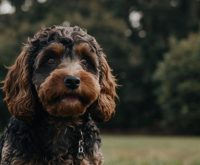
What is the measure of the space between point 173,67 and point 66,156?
1808 inches

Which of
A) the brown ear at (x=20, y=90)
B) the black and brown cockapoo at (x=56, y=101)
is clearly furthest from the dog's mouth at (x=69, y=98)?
the brown ear at (x=20, y=90)

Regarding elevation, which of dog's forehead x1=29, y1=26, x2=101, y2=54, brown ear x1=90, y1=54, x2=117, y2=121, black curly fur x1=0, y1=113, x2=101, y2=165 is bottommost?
black curly fur x1=0, y1=113, x2=101, y2=165

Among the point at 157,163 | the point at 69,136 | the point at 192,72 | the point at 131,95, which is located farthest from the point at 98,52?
the point at 131,95

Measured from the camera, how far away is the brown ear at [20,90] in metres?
7.79

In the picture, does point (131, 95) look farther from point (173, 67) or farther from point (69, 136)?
point (69, 136)

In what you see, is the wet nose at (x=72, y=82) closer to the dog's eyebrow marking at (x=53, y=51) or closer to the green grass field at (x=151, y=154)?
the dog's eyebrow marking at (x=53, y=51)

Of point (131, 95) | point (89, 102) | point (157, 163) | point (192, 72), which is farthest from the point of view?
point (131, 95)

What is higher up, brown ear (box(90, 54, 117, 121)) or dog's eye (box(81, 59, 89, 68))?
dog's eye (box(81, 59, 89, 68))

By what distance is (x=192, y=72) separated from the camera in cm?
5303

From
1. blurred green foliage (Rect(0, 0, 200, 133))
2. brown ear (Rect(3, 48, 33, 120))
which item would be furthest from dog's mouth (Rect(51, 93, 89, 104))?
blurred green foliage (Rect(0, 0, 200, 133))

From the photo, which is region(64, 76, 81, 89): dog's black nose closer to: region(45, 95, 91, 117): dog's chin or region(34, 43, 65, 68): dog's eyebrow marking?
region(45, 95, 91, 117): dog's chin

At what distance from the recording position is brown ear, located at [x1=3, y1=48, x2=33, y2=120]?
7.79 m

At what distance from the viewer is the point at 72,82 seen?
286 inches

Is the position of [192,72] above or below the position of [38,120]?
below
